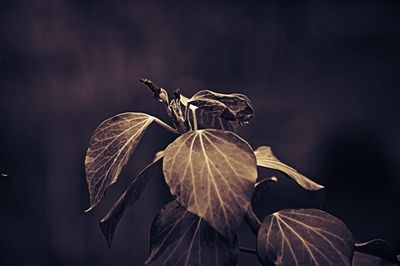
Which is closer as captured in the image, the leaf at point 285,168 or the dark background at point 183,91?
the leaf at point 285,168

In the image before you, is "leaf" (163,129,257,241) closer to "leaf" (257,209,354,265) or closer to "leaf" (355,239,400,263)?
"leaf" (257,209,354,265)

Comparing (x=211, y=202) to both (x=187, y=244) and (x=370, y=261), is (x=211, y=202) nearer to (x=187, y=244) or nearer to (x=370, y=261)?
(x=187, y=244)

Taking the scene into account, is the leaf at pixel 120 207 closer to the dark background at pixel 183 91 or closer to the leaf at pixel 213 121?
the leaf at pixel 213 121

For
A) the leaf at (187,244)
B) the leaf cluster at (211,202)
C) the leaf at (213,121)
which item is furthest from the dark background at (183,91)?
the leaf at (187,244)

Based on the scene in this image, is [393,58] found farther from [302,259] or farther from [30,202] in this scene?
[30,202]

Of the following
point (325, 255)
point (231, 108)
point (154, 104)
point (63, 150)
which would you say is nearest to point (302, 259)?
point (325, 255)

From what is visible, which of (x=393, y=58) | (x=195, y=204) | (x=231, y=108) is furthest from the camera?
(x=393, y=58)
